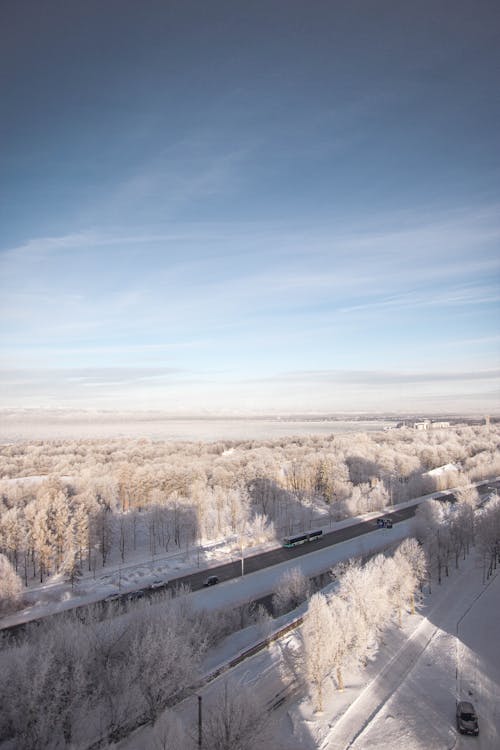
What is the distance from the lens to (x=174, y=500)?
70.0 meters

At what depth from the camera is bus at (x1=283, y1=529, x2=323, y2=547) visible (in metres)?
62.2

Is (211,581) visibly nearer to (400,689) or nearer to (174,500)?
(174,500)

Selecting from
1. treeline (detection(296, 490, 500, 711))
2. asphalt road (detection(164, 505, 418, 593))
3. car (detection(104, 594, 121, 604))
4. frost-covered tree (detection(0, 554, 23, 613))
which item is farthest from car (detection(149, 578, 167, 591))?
treeline (detection(296, 490, 500, 711))

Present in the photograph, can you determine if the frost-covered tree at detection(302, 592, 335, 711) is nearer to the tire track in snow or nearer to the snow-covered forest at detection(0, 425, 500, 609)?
the tire track in snow

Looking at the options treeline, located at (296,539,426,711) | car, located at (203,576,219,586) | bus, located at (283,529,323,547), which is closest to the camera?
treeline, located at (296,539,426,711)

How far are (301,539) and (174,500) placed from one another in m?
21.1

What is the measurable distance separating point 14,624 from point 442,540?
46045mm

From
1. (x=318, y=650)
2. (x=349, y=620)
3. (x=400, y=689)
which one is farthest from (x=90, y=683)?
(x=400, y=689)

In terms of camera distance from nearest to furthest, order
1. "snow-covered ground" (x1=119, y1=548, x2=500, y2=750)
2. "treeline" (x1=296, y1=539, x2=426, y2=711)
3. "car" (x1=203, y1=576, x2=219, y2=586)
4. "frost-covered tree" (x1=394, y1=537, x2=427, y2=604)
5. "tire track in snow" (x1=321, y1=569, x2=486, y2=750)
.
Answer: "snow-covered ground" (x1=119, y1=548, x2=500, y2=750) → "tire track in snow" (x1=321, y1=569, x2=486, y2=750) → "treeline" (x1=296, y1=539, x2=426, y2=711) → "frost-covered tree" (x1=394, y1=537, x2=427, y2=604) → "car" (x1=203, y1=576, x2=219, y2=586)

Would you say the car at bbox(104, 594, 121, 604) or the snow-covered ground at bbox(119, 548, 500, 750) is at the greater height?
the snow-covered ground at bbox(119, 548, 500, 750)

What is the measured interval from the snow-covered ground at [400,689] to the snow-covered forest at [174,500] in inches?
1039

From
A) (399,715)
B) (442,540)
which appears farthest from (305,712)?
(442,540)

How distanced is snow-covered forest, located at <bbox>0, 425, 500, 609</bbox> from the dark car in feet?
125

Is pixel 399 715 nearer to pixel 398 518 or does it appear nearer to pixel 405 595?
pixel 405 595
